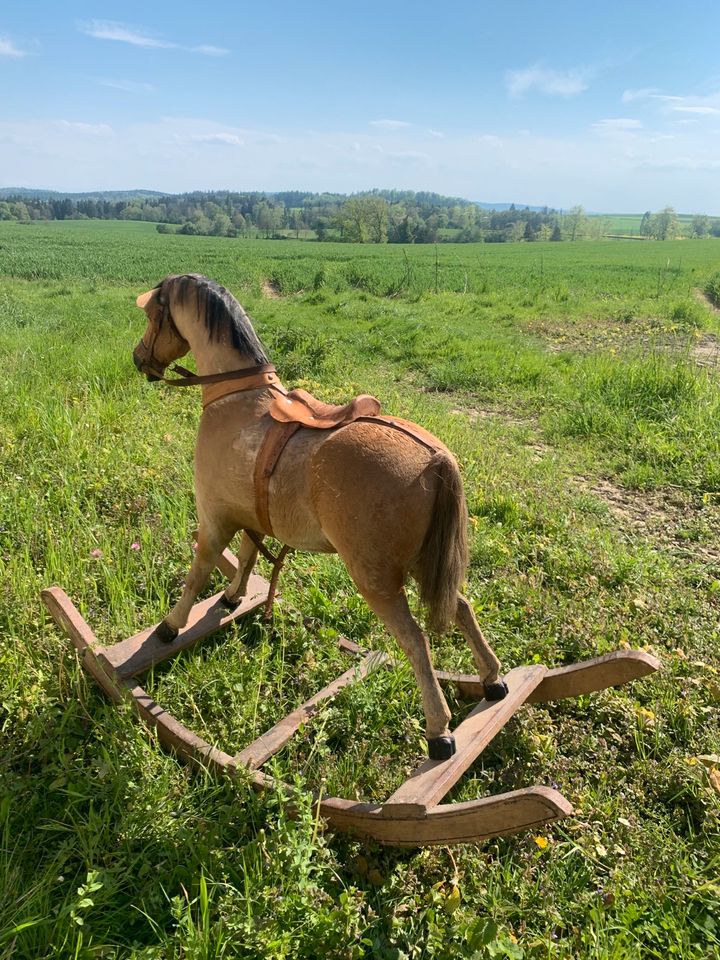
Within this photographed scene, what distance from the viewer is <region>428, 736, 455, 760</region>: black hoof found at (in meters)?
2.11

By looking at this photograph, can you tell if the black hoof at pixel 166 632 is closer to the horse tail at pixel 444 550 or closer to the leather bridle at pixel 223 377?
the leather bridle at pixel 223 377

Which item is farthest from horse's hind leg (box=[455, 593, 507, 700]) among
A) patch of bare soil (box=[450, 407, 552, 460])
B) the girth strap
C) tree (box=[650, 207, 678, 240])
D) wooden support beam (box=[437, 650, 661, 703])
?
tree (box=[650, 207, 678, 240])

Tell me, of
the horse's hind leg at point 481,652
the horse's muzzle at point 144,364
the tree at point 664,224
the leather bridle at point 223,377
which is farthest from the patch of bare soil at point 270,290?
the tree at point 664,224

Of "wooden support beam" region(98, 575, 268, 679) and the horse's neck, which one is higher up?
the horse's neck

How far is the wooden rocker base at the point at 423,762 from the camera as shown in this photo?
6.17 ft

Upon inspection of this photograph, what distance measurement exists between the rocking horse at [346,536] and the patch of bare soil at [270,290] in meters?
18.7

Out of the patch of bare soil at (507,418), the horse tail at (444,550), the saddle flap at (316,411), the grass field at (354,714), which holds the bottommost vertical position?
the grass field at (354,714)

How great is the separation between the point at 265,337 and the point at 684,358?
628 cm

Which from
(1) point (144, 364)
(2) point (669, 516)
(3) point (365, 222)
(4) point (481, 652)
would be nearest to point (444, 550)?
(4) point (481, 652)

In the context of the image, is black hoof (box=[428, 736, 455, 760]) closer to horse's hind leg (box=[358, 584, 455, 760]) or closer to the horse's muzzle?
horse's hind leg (box=[358, 584, 455, 760])

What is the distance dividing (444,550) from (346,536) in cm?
36

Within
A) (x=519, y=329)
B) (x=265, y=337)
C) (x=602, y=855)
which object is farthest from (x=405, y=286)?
(x=602, y=855)

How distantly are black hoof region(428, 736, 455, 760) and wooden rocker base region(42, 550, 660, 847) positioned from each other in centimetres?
3

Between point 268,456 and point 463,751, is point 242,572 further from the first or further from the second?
point 463,751
